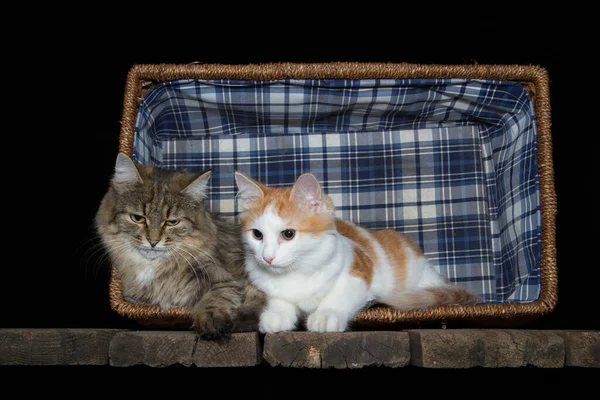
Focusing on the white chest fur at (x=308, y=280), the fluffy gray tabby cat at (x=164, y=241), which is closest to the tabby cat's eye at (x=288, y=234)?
the white chest fur at (x=308, y=280)

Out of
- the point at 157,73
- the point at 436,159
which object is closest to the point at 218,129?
the point at 157,73

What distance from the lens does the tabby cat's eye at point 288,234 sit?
2021 mm

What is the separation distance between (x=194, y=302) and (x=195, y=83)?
1.09 meters

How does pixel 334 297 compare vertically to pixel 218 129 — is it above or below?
below

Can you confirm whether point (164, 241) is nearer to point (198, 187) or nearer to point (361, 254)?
point (198, 187)

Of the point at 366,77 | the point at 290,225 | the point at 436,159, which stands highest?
the point at 366,77

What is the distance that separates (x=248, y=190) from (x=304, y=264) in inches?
14.1

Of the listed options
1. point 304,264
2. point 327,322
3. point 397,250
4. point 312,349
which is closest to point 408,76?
point 397,250

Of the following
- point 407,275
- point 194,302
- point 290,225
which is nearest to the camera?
point 290,225

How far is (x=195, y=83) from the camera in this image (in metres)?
2.71

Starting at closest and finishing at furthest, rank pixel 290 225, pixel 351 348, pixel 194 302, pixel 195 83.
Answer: pixel 351 348 → pixel 290 225 → pixel 194 302 → pixel 195 83

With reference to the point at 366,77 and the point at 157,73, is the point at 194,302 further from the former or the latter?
the point at 366,77

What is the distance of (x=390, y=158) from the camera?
3.14 meters

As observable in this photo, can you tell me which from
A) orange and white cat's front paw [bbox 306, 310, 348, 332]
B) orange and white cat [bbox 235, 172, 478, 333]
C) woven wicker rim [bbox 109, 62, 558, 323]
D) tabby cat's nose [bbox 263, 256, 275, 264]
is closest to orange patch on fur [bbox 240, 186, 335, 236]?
orange and white cat [bbox 235, 172, 478, 333]
